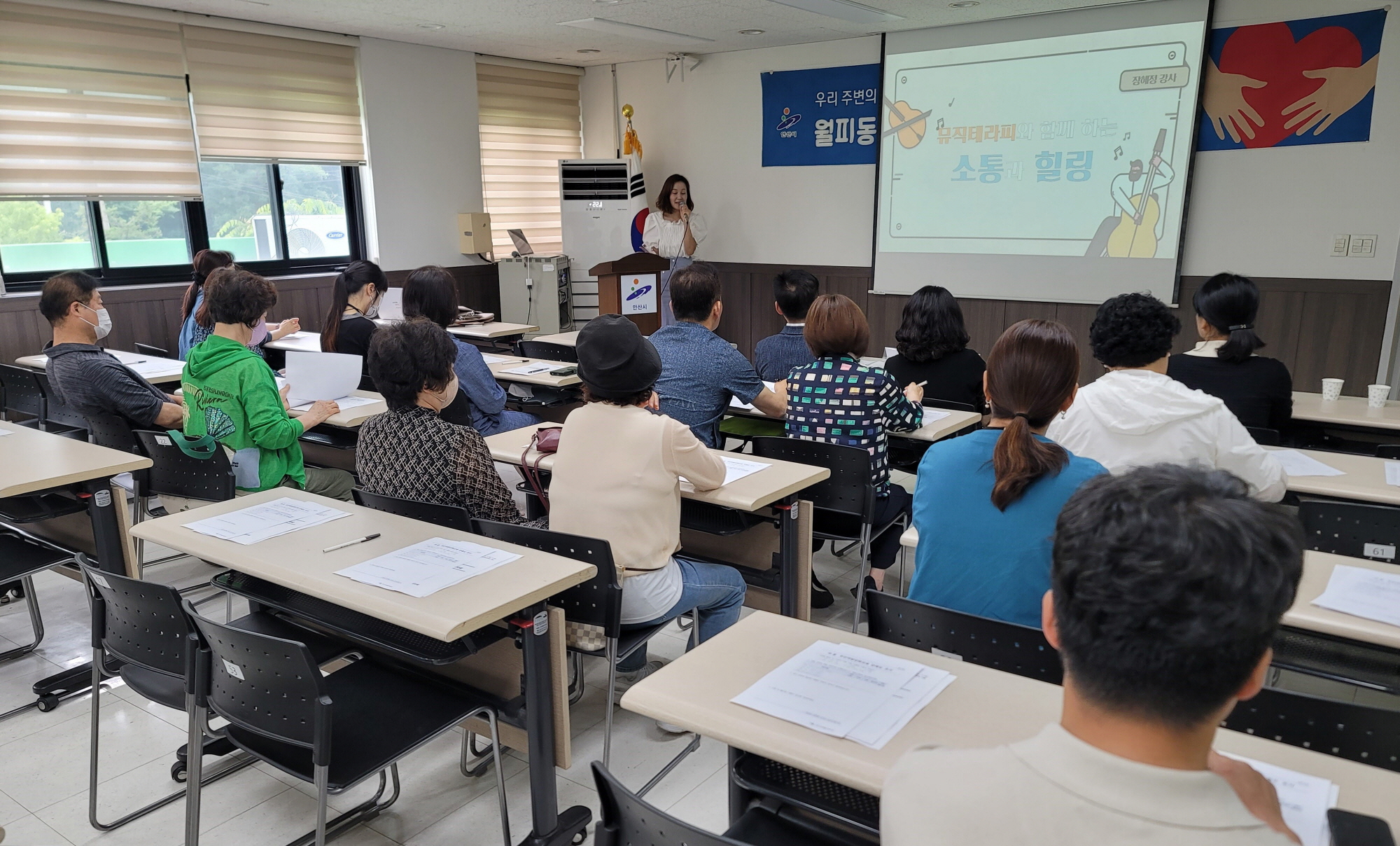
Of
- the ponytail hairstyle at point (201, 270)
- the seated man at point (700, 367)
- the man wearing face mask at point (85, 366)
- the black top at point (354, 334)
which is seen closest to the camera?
the seated man at point (700, 367)

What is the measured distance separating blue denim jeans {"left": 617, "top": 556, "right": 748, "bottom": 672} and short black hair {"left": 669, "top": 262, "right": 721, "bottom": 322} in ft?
3.65

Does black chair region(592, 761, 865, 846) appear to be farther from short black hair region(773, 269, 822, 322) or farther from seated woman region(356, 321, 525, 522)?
short black hair region(773, 269, 822, 322)

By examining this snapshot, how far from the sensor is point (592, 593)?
2197 millimetres

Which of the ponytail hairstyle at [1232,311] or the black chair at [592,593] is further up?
the ponytail hairstyle at [1232,311]

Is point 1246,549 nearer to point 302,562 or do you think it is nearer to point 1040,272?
point 302,562

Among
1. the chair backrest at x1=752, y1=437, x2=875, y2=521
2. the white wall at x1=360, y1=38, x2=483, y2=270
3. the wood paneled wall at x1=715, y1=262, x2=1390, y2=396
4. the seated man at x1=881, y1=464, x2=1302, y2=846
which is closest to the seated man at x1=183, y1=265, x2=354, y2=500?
the chair backrest at x1=752, y1=437, x2=875, y2=521

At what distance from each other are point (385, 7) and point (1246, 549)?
20.5 feet

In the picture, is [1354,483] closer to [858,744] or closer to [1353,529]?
[1353,529]

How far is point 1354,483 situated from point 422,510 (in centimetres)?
270

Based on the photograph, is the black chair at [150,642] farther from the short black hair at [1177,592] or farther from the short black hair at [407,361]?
the short black hair at [1177,592]

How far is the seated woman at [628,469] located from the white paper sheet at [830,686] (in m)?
0.80

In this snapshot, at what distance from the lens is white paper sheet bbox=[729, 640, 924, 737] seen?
131 cm

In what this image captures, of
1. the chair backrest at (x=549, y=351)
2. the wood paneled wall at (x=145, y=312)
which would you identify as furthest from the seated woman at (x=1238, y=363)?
the wood paneled wall at (x=145, y=312)

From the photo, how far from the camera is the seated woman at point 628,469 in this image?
2223mm
